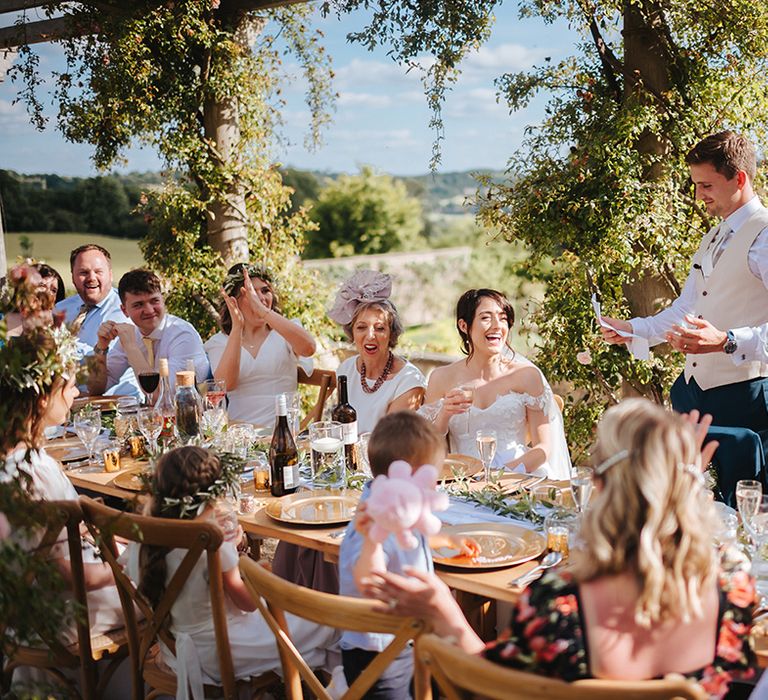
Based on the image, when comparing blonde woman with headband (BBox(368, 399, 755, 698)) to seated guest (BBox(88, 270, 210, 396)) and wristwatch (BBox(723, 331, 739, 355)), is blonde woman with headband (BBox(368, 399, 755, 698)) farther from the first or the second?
seated guest (BBox(88, 270, 210, 396))

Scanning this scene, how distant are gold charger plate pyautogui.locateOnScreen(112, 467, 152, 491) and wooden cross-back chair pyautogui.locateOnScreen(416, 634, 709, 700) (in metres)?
1.56

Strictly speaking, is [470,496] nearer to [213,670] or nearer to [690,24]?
[213,670]

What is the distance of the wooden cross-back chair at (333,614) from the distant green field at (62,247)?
4.96 m

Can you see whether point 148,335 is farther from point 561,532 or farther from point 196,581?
point 561,532

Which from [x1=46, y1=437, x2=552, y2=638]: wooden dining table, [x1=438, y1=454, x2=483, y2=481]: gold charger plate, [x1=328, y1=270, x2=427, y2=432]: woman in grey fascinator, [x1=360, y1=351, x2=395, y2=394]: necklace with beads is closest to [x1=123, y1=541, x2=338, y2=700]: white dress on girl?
[x1=46, y1=437, x2=552, y2=638]: wooden dining table

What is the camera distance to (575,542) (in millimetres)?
1961

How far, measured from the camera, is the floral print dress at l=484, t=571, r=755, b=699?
4.46 feet

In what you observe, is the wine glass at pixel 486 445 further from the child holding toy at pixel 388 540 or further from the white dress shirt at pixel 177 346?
the white dress shirt at pixel 177 346

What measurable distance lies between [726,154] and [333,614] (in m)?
2.47

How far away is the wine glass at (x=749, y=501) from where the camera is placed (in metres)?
1.96

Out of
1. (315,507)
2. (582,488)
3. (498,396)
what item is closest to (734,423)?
(498,396)

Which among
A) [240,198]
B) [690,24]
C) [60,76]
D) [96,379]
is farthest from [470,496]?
[60,76]

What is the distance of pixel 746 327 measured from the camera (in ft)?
10.5

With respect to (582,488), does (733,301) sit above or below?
above
